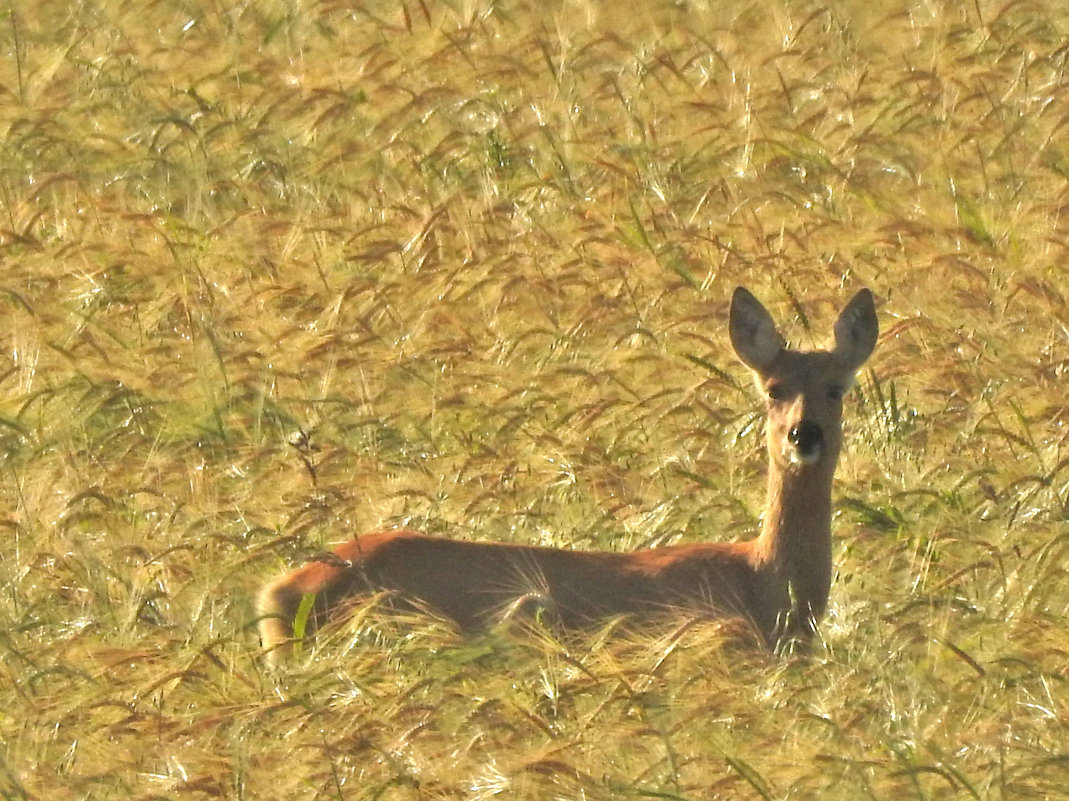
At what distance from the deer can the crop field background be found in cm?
15

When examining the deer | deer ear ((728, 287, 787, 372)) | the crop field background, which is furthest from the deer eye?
the crop field background

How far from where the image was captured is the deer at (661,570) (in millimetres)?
6770

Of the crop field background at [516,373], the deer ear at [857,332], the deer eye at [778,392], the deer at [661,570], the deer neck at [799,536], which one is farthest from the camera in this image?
the deer ear at [857,332]

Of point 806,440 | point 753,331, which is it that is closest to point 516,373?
point 753,331

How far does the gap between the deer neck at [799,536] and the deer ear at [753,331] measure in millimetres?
385

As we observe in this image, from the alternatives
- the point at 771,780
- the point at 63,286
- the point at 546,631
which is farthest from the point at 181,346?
the point at 771,780

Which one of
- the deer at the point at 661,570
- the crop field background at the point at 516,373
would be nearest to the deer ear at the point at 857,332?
the deer at the point at 661,570

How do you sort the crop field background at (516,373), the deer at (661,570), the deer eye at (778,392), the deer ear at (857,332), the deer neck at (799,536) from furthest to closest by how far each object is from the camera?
the deer ear at (857,332) < the deer eye at (778,392) < the deer neck at (799,536) < the deer at (661,570) < the crop field background at (516,373)

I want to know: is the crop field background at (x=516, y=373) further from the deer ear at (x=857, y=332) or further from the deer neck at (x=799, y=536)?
the deer ear at (x=857, y=332)

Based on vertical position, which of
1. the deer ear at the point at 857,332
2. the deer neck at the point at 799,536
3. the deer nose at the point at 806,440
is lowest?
the deer neck at the point at 799,536

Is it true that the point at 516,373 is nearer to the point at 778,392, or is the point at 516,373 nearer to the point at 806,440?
the point at 778,392

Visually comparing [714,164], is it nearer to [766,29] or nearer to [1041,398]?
[766,29]

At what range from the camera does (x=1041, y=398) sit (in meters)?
8.36

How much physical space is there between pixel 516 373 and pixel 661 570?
6.71 ft
